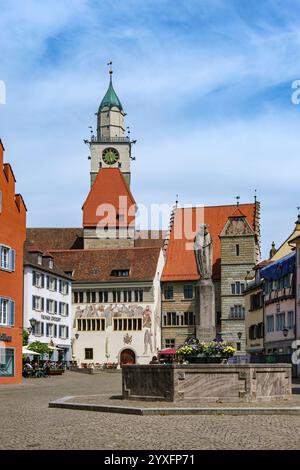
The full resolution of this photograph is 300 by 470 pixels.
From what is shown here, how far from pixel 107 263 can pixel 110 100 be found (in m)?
50.5

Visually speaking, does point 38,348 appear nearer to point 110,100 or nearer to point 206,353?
point 206,353

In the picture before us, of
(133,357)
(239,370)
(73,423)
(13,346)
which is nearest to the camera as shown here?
(73,423)

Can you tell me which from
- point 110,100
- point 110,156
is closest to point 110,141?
point 110,156

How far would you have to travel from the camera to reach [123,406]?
21500 mm

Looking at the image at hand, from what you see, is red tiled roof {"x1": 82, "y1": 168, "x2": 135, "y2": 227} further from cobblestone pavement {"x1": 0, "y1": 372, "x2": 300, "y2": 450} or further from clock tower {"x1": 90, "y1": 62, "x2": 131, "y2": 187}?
cobblestone pavement {"x1": 0, "y1": 372, "x2": 300, "y2": 450}

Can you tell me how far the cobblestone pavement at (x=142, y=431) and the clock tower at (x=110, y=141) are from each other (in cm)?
10401

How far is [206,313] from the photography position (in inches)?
1160

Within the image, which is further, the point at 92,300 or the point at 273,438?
the point at 92,300

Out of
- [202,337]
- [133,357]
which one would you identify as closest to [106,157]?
[133,357]

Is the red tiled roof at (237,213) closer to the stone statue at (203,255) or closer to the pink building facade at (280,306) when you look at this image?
the pink building facade at (280,306)

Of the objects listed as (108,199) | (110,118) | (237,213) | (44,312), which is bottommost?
(44,312)

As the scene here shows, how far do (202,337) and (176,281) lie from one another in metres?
63.9
